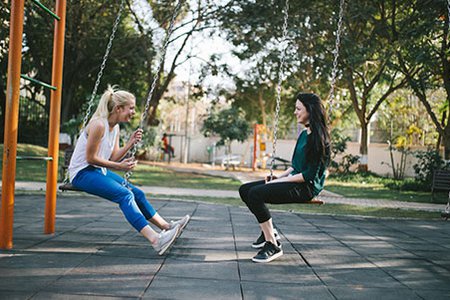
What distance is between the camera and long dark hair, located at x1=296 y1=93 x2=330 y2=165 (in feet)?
11.0

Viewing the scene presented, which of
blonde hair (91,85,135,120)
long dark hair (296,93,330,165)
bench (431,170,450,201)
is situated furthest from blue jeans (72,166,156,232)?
bench (431,170,450,201)

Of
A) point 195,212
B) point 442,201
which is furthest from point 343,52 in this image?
point 195,212

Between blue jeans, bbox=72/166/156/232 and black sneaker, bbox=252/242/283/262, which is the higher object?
blue jeans, bbox=72/166/156/232

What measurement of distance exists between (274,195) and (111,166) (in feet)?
4.37

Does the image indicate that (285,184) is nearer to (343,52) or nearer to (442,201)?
(442,201)

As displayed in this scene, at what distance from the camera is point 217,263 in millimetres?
3215

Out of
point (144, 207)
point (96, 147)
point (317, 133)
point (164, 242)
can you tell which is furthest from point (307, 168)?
point (96, 147)

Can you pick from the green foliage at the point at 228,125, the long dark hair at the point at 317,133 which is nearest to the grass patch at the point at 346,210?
the long dark hair at the point at 317,133

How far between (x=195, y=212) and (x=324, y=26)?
8.75 meters

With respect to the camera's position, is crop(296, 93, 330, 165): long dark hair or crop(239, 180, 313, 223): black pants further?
crop(239, 180, 313, 223): black pants

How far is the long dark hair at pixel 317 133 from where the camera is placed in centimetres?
335

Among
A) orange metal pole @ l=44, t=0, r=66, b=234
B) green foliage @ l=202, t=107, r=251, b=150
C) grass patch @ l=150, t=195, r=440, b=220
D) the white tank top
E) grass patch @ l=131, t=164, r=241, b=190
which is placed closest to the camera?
the white tank top

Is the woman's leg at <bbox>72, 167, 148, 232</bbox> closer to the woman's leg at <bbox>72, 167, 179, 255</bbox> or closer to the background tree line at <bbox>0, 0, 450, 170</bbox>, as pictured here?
the woman's leg at <bbox>72, 167, 179, 255</bbox>

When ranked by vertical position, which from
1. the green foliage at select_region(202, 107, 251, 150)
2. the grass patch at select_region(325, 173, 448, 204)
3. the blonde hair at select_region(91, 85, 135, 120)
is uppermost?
the green foliage at select_region(202, 107, 251, 150)
